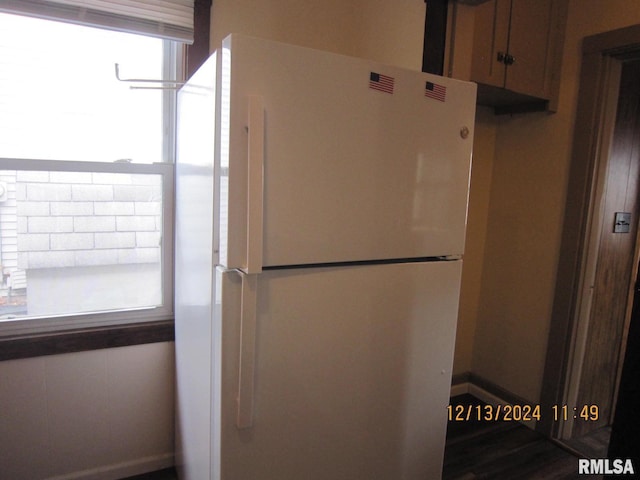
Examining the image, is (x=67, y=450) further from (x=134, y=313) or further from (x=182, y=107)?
(x=182, y=107)

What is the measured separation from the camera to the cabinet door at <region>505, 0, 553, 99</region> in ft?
6.51

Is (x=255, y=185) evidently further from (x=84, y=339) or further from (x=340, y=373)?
(x=84, y=339)

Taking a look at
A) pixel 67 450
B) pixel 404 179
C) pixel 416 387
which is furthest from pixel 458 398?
pixel 67 450

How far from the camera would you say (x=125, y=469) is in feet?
5.75

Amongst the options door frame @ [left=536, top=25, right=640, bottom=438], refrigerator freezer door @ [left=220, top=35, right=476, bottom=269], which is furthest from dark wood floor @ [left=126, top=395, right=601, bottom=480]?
refrigerator freezer door @ [left=220, top=35, right=476, bottom=269]

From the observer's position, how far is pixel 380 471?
133 cm

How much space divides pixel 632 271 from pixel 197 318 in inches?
95.8

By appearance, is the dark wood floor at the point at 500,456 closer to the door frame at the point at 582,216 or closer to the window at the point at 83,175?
the door frame at the point at 582,216

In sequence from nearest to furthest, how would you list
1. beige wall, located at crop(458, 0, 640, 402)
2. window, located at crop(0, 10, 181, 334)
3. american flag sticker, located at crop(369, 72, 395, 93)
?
american flag sticker, located at crop(369, 72, 395, 93) → window, located at crop(0, 10, 181, 334) → beige wall, located at crop(458, 0, 640, 402)

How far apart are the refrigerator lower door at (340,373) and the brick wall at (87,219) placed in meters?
0.87

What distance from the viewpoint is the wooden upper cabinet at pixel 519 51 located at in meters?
1.89

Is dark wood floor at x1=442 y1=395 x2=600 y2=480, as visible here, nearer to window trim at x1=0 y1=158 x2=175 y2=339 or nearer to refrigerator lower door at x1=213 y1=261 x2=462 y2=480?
refrigerator lower door at x1=213 y1=261 x2=462 y2=480

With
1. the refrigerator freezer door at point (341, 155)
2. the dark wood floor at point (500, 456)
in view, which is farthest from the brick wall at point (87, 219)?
the dark wood floor at point (500, 456)

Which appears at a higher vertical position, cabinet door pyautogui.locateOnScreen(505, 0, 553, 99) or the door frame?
cabinet door pyautogui.locateOnScreen(505, 0, 553, 99)
